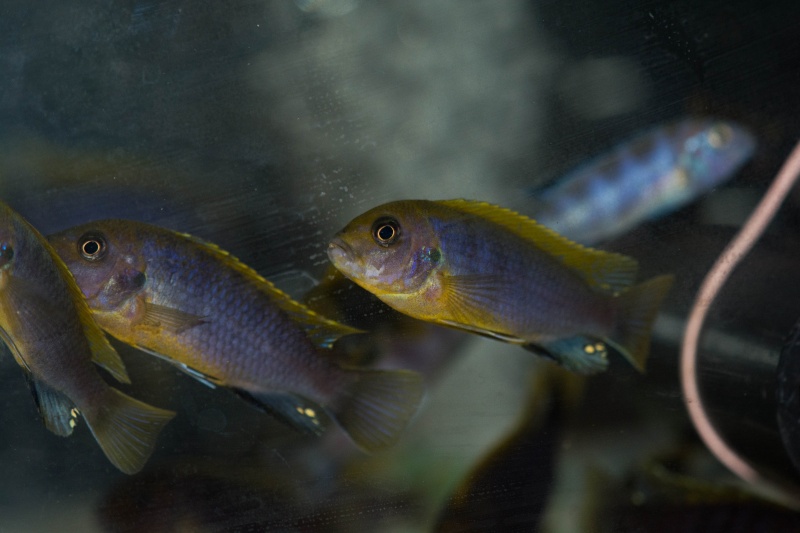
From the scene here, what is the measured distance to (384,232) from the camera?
132 cm

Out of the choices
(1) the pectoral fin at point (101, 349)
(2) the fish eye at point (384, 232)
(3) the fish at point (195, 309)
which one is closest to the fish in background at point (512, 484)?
(3) the fish at point (195, 309)

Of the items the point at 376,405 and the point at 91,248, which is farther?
the point at 376,405

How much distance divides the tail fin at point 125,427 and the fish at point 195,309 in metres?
0.19

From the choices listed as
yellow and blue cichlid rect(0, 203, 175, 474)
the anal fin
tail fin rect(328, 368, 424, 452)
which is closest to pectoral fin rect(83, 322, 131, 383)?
yellow and blue cichlid rect(0, 203, 175, 474)

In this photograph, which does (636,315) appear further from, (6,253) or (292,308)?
(6,253)

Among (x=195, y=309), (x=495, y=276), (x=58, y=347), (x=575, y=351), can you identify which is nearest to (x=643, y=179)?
(x=575, y=351)

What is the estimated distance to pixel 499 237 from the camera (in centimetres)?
138

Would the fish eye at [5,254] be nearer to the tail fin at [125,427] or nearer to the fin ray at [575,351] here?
the tail fin at [125,427]

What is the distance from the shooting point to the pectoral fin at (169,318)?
1356 millimetres

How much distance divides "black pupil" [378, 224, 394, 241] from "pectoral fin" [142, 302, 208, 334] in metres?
0.45

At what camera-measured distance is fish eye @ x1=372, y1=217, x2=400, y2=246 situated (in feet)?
4.30

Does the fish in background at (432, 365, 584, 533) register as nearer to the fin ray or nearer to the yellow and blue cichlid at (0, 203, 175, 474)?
the fin ray

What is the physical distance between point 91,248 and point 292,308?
1.56 ft

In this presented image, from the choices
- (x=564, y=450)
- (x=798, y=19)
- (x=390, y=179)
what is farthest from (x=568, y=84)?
(x=564, y=450)
